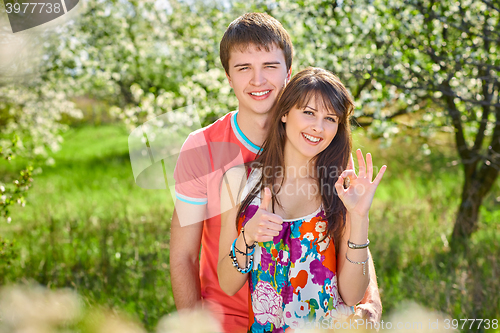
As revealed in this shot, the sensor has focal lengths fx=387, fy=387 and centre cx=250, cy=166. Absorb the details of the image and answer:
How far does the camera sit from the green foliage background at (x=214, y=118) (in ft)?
11.5

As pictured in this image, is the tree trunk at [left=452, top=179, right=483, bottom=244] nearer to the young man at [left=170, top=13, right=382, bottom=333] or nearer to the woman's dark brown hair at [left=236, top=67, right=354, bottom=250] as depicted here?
the young man at [left=170, top=13, right=382, bottom=333]

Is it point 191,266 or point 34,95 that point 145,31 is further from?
point 191,266

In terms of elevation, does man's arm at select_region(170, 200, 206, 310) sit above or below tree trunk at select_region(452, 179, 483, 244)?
above

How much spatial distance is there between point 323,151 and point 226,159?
56 centimetres

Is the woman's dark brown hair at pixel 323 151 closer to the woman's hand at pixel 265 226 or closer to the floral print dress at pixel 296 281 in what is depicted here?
the floral print dress at pixel 296 281

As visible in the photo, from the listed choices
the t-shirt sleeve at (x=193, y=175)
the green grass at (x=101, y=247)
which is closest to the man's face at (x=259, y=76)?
the t-shirt sleeve at (x=193, y=175)

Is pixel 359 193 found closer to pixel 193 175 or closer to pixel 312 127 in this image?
pixel 312 127

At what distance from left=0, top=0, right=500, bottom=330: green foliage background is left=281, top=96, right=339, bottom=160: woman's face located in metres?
0.67

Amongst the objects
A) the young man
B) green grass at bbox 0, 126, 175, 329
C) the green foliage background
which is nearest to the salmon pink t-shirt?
the young man

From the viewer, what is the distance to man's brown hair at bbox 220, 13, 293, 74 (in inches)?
85.8

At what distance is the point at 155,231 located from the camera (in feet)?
17.2

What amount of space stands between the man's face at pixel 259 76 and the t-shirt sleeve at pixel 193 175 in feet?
1.35

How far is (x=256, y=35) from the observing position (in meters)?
2.18

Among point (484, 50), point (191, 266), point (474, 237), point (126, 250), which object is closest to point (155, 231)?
point (126, 250)
